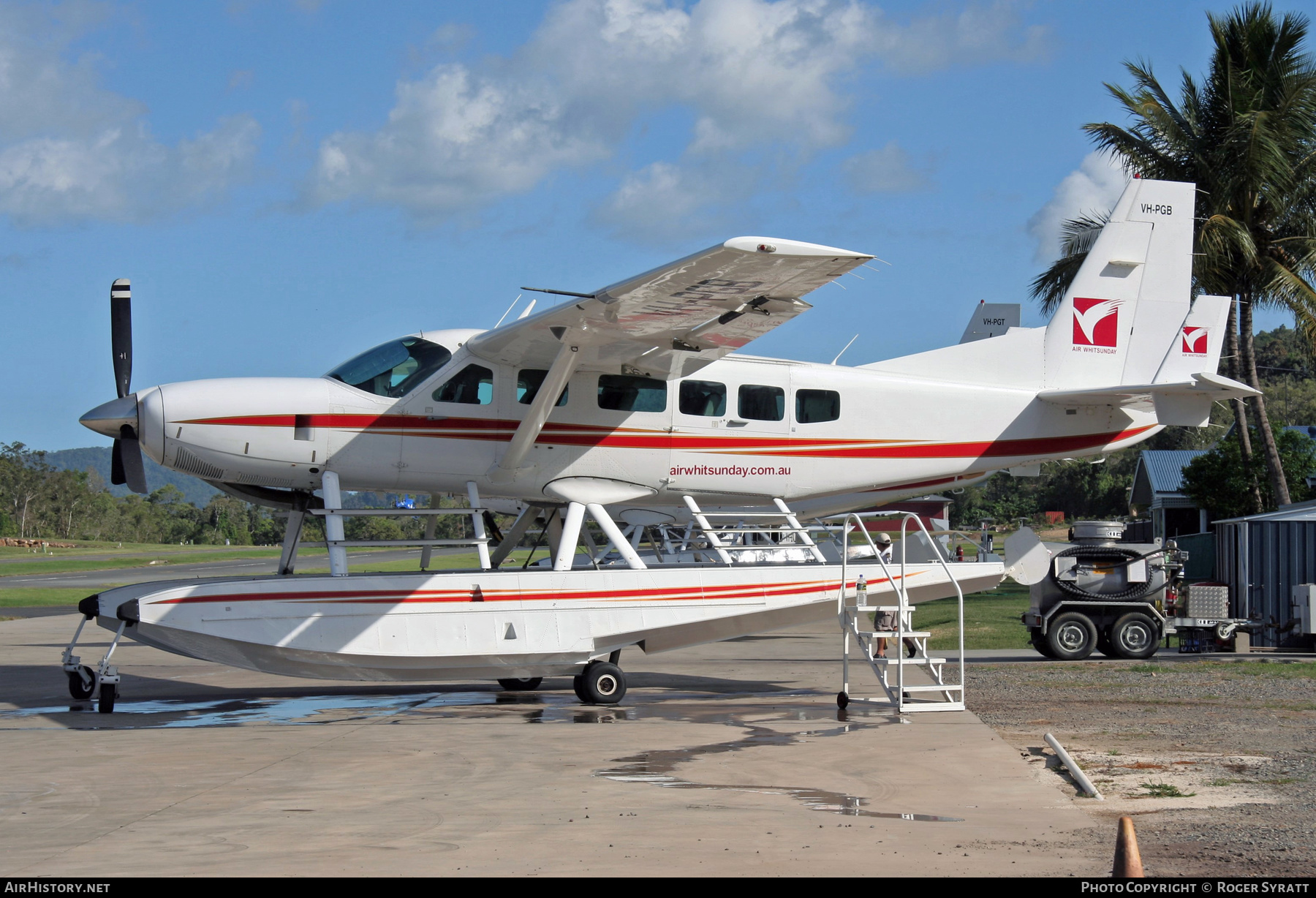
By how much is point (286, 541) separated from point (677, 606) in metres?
4.18

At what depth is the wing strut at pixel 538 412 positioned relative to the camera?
1118 centimetres

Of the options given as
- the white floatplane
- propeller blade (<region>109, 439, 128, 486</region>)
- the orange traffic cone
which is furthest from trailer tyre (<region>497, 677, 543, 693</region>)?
the orange traffic cone

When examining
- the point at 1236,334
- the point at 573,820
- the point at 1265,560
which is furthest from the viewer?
the point at 1236,334

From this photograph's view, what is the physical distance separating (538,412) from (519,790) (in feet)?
15.5

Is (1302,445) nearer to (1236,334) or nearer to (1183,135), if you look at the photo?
(1236,334)

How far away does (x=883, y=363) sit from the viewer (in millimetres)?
13242

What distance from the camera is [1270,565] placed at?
61.8 feet

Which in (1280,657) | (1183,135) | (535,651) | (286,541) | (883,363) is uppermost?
(1183,135)

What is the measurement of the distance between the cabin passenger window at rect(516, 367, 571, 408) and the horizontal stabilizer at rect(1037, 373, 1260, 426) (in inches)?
219

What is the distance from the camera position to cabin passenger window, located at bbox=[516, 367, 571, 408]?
39.5 feet

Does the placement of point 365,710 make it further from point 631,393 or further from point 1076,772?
point 1076,772

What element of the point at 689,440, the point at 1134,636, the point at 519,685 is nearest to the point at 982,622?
the point at 1134,636

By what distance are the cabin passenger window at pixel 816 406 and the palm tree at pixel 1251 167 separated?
1476cm
